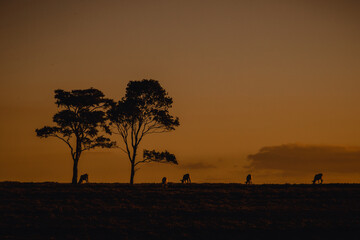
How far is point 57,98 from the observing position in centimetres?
6900
